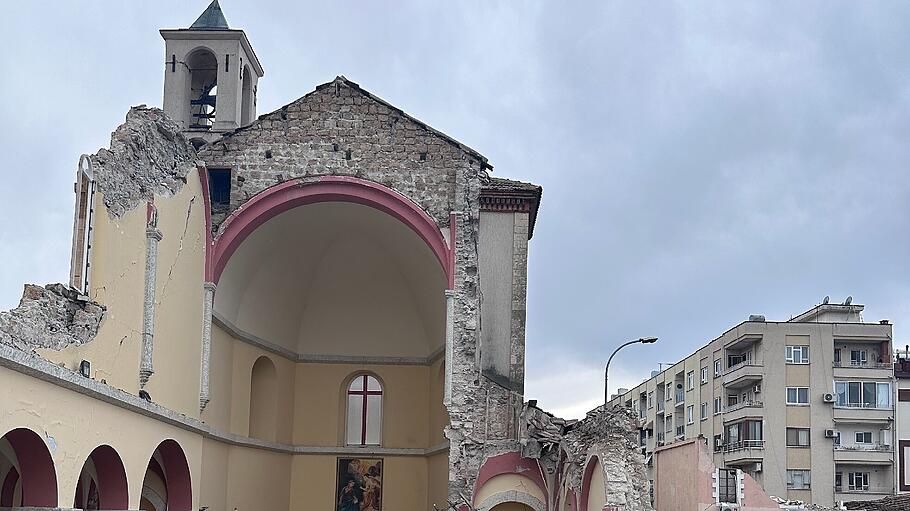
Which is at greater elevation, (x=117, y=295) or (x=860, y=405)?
(x=860, y=405)

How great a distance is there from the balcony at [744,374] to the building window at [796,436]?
8.58ft

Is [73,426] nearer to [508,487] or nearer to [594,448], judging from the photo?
[594,448]

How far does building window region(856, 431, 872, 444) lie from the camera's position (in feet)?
156

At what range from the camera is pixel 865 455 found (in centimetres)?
4678

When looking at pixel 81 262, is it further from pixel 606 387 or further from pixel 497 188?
pixel 606 387

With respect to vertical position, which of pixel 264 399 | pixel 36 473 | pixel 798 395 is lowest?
pixel 36 473

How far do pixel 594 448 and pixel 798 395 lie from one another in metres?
32.2

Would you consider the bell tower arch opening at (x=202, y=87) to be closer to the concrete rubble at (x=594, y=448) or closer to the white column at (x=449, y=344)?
the white column at (x=449, y=344)

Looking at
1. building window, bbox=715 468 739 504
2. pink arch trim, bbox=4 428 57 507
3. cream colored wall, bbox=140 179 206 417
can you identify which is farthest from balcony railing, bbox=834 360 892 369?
pink arch trim, bbox=4 428 57 507

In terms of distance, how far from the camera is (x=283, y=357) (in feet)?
88.8

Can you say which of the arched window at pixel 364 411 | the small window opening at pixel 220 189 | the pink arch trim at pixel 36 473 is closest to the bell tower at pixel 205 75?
the small window opening at pixel 220 189

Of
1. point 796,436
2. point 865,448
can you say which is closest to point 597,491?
point 796,436

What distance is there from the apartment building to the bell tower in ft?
92.6

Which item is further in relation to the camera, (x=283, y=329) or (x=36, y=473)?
(x=283, y=329)
